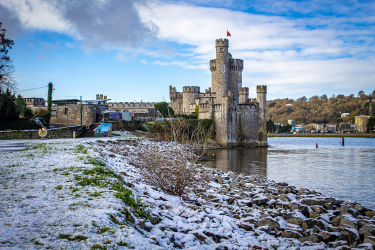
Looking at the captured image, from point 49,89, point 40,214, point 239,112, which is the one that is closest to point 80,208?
point 40,214

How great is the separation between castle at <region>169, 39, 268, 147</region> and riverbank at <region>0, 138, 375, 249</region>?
33142 millimetres

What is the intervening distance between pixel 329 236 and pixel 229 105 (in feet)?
122

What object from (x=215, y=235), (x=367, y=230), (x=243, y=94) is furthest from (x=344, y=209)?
(x=243, y=94)

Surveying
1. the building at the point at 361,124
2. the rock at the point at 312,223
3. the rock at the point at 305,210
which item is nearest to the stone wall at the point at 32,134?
the rock at the point at 305,210

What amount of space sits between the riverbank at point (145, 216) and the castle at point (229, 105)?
3314 cm

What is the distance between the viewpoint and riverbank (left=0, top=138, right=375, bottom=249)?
5.03 meters

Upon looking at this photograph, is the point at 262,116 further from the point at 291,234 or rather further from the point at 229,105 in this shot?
the point at 291,234

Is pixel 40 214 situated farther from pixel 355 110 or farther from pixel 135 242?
pixel 355 110

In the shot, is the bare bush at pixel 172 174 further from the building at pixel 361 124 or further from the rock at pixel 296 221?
the building at pixel 361 124

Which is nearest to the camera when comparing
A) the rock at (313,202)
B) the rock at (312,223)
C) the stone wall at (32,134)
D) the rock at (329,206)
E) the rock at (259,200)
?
the rock at (312,223)

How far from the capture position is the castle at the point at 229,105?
44.2 m

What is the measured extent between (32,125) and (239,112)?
27.6m

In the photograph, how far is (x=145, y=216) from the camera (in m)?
6.61

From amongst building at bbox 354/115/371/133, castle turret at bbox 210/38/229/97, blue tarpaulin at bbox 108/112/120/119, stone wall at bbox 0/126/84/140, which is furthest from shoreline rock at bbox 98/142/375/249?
building at bbox 354/115/371/133
